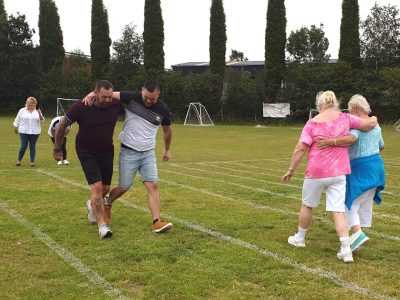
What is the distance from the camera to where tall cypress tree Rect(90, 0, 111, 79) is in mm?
52125

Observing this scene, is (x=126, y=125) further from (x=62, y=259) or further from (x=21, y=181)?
(x=21, y=181)

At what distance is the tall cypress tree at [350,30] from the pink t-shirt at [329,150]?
122 ft

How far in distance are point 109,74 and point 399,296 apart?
48.8 meters

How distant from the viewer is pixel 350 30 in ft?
132

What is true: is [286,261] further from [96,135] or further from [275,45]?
[275,45]

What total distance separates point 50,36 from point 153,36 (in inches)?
559

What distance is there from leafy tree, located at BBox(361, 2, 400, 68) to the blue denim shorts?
→ 40688 millimetres

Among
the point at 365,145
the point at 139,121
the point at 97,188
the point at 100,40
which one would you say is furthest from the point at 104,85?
the point at 100,40

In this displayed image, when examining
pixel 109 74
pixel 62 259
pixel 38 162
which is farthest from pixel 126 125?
pixel 109 74

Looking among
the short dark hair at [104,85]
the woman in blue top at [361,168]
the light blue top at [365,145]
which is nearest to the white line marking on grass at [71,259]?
the short dark hair at [104,85]

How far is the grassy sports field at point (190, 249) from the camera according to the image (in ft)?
14.8

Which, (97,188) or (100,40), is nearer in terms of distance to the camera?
(97,188)

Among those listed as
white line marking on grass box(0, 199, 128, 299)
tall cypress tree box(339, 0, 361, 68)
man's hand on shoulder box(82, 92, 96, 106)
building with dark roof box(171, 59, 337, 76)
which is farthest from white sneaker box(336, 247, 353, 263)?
building with dark roof box(171, 59, 337, 76)

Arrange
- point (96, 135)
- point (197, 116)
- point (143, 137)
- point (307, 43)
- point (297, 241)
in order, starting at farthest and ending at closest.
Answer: point (307, 43)
point (197, 116)
point (143, 137)
point (96, 135)
point (297, 241)
